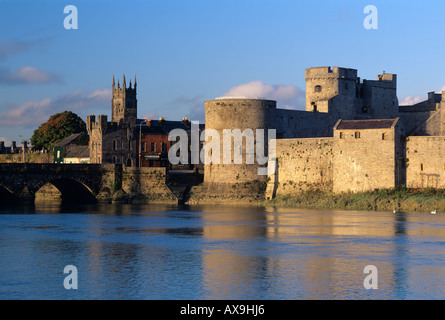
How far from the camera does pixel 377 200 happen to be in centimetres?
6247

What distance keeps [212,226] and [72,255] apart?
14864 millimetres

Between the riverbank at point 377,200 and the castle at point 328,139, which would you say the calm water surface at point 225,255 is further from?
the castle at point 328,139

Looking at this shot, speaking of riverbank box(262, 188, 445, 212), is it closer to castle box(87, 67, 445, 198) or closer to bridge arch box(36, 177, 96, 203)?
castle box(87, 67, 445, 198)

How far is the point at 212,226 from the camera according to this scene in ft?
171

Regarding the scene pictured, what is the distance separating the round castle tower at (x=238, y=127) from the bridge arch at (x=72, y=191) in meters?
15.9

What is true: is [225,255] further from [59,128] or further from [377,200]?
[59,128]

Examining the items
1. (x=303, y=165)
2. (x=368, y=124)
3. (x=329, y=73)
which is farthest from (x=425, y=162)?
(x=329, y=73)

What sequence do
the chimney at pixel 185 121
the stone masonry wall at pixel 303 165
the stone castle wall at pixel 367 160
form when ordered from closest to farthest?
the stone castle wall at pixel 367 160
the stone masonry wall at pixel 303 165
the chimney at pixel 185 121

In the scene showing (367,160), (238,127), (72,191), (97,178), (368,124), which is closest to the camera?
(367,160)

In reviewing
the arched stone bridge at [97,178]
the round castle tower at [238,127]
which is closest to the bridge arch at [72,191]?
the arched stone bridge at [97,178]

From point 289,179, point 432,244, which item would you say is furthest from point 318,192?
point 432,244

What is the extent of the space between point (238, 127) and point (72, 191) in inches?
914

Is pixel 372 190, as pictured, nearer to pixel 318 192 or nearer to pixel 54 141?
pixel 318 192

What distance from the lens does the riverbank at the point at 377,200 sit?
6000 cm
